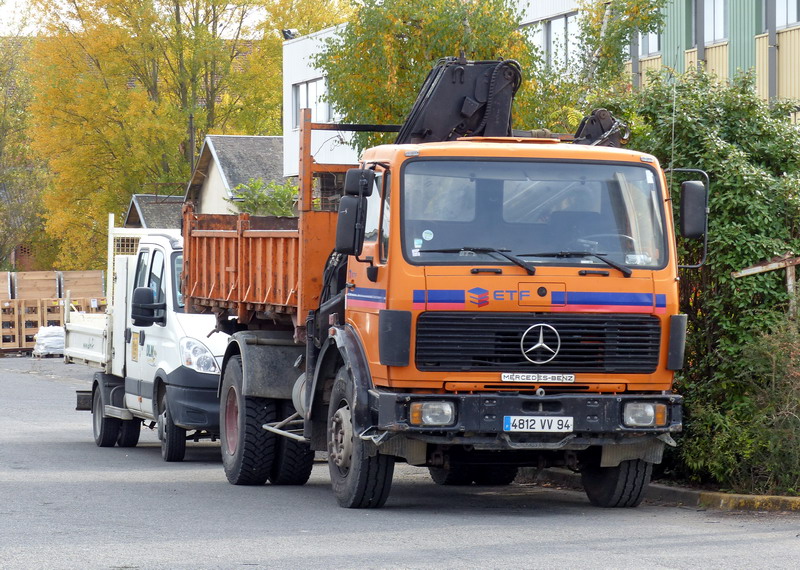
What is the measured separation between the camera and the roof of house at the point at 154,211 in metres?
46.8

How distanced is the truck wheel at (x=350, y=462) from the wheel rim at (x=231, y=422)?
224cm

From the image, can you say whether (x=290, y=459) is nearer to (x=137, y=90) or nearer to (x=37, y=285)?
(x=37, y=285)

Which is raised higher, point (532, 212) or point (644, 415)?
point (532, 212)

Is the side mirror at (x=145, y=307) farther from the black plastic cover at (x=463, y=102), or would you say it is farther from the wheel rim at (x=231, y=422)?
the black plastic cover at (x=463, y=102)

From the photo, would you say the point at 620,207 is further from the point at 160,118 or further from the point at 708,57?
the point at 160,118

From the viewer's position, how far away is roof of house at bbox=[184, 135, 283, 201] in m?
46.1

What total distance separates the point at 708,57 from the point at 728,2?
1070mm

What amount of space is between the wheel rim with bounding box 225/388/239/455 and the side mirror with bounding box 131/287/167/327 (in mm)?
2067

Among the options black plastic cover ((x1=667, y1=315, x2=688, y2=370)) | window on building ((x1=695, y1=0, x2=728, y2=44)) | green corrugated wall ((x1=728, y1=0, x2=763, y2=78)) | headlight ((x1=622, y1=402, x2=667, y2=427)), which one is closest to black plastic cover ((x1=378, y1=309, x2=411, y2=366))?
headlight ((x1=622, y1=402, x2=667, y2=427))

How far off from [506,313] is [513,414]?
26.8 inches

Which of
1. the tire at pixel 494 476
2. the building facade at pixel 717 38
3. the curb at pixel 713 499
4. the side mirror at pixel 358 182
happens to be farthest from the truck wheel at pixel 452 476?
the building facade at pixel 717 38

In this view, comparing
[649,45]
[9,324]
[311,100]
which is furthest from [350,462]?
[9,324]

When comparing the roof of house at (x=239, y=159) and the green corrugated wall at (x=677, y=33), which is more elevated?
the green corrugated wall at (x=677, y=33)

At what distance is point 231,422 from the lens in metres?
13.4
